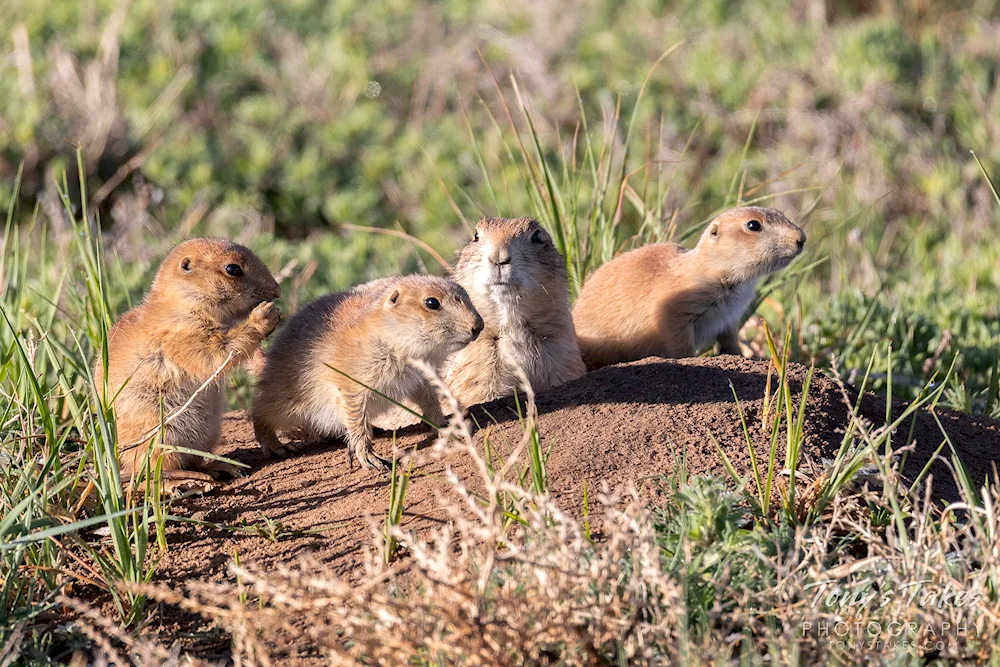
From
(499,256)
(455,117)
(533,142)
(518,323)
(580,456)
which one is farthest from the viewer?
(455,117)

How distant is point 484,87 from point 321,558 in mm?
8481

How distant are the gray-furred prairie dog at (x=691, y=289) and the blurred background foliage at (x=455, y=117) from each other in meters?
2.58

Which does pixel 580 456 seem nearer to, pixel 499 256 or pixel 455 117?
pixel 499 256

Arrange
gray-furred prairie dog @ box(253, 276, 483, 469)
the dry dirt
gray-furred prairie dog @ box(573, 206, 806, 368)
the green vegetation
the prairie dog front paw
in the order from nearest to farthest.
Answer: the dry dirt < the prairie dog front paw < gray-furred prairie dog @ box(253, 276, 483, 469) < gray-furred prairie dog @ box(573, 206, 806, 368) < the green vegetation

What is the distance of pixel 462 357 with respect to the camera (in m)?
5.46

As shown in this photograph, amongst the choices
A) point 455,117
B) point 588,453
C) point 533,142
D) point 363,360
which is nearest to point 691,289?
point 588,453

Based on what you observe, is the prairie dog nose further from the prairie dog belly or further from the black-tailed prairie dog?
the prairie dog belly

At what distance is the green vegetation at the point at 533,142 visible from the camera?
22.0 feet

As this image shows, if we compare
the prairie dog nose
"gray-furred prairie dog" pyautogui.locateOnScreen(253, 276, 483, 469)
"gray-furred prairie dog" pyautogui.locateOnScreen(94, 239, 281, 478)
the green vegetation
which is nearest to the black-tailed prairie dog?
the prairie dog nose

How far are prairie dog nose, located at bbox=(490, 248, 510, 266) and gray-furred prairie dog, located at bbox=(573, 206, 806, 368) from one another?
848 millimetres

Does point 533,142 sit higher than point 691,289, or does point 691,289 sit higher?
point 533,142

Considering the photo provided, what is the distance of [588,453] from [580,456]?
36 millimetres

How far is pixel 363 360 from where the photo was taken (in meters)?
4.86

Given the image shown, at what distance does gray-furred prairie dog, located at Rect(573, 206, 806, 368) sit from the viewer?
5.79 metres
